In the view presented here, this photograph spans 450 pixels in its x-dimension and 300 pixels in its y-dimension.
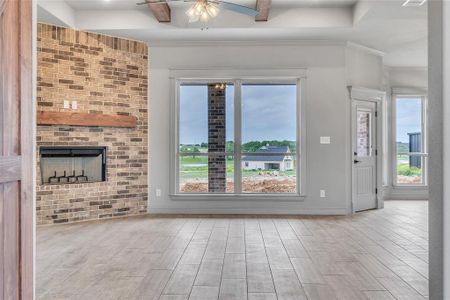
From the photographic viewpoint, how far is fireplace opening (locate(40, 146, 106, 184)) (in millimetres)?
5605

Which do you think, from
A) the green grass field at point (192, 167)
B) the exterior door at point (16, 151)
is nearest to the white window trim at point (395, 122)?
the green grass field at point (192, 167)

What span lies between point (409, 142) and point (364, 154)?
2.25m

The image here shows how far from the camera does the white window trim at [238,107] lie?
6.42 m

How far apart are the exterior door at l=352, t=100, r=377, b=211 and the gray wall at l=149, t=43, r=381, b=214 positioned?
0.98ft

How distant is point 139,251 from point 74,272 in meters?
0.82

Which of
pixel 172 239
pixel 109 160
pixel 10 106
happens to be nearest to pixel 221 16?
pixel 109 160

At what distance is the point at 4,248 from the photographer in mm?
1421

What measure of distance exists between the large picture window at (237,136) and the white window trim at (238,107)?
30 mm

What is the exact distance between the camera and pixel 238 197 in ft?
21.1

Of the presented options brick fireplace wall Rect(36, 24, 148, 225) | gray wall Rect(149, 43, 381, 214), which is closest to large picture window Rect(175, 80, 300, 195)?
gray wall Rect(149, 43, 381, 214)

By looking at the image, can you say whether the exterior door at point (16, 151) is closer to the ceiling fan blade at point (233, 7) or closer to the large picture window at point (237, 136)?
the ceiling fan blade at point (233, 7)

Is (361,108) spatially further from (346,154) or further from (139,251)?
(139,251)

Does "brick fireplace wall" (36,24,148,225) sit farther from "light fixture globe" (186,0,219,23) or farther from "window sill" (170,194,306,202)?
"light fixture globe" (186,0,219,23)

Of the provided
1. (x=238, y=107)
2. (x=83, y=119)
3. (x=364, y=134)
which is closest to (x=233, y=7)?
(x=238, y=107)
